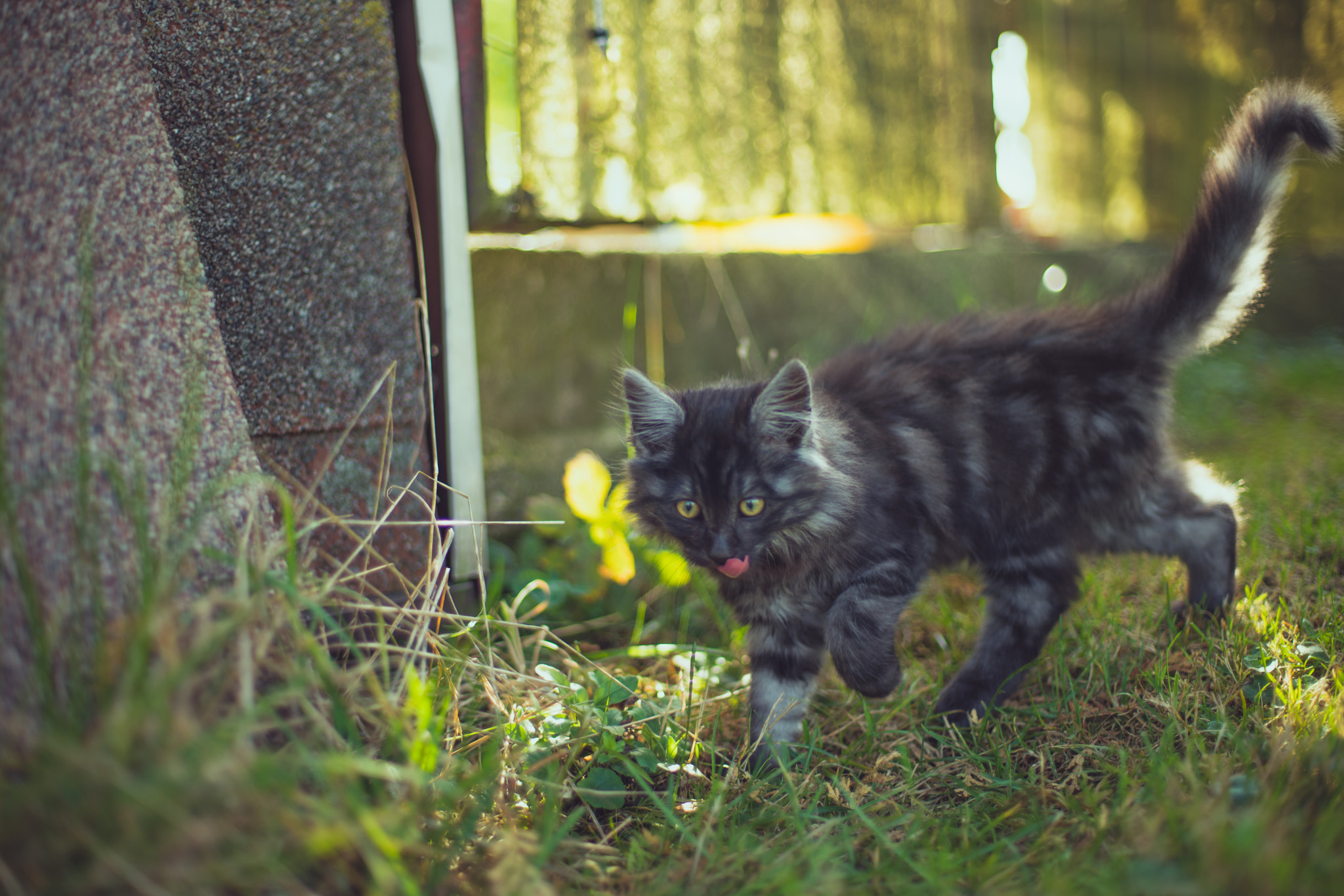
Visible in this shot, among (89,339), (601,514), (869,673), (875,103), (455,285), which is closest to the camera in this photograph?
(89,339)

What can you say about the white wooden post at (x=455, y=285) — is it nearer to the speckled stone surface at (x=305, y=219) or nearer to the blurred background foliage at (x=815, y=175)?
the speckled stone surface at (x=305, y=219)

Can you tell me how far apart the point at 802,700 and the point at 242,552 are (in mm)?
1279

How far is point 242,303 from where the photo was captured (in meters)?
2.02

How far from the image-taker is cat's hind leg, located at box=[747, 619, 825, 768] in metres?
2.03

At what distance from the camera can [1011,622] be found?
220 centimetres

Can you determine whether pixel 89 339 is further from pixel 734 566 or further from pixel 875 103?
pixel 875 103

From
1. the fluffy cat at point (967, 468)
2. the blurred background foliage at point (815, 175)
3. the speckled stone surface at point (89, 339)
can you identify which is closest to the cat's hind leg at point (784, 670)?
the fluffy cat at point (967, 468)

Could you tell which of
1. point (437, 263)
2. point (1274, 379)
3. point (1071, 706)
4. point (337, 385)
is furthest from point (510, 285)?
point (1274, 379)

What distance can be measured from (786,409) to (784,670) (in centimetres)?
62

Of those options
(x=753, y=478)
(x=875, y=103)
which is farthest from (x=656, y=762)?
(x=875, y=103)

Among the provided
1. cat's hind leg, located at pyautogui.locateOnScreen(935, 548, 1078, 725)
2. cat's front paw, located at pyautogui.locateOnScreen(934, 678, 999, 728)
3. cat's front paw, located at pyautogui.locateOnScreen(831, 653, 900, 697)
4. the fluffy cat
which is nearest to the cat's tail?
the fluffy cat

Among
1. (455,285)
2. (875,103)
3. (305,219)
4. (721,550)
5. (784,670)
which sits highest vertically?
(875,103)

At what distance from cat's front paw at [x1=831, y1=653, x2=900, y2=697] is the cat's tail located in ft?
3.83

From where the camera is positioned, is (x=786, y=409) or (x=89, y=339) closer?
(x=89, y=339)
